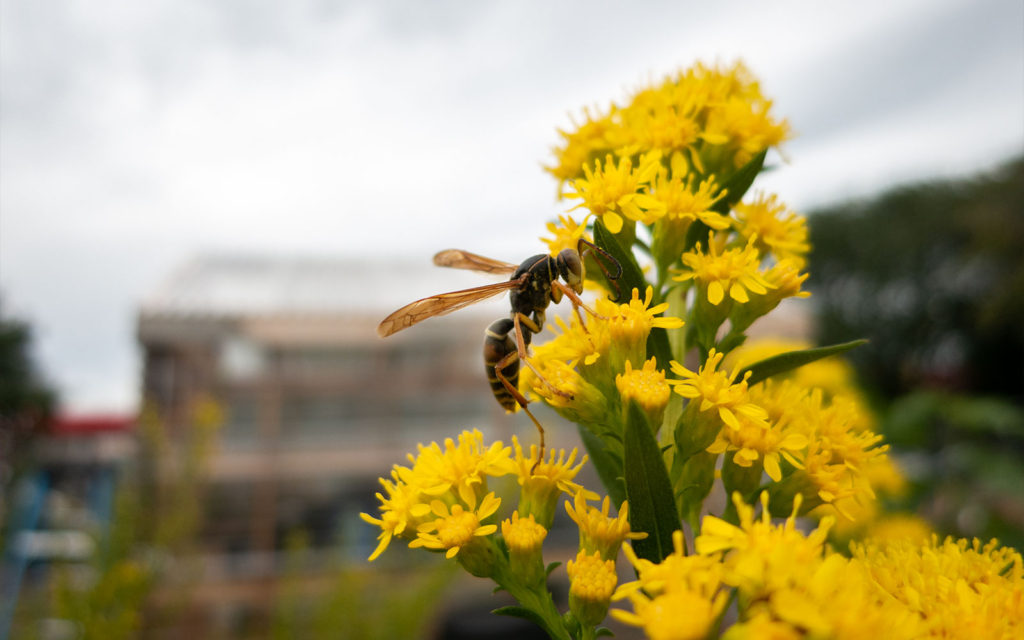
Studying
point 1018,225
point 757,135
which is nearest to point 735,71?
point 757,135

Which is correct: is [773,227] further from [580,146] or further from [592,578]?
[592,578]

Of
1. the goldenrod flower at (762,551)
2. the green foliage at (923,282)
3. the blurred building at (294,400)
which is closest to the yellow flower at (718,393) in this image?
the goldenrod flower at (762,551)

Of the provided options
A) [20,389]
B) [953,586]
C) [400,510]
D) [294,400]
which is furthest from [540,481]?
[20,389]

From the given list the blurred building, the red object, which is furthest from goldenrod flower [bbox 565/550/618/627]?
the red object

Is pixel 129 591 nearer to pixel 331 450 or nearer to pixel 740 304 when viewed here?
pixel 740 304

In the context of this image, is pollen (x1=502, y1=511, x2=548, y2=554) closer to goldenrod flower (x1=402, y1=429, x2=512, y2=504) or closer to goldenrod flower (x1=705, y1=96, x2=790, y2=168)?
goldenrod flower (x1=402, y1=429, x2=512, y2=504)
